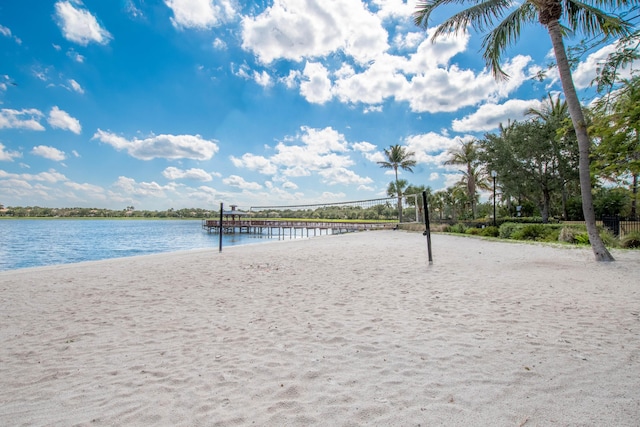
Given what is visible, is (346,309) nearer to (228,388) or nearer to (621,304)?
(228,388)

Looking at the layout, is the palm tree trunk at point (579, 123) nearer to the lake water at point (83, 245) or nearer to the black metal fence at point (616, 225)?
the black metal fence at point (616, 225)

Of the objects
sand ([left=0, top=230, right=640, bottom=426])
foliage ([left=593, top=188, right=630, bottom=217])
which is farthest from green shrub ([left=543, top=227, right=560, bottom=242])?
foliage ([left=593, top=188, right=630, bottom=217])

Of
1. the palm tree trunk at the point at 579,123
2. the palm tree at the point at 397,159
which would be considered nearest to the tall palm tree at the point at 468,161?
the palm tree at the point at 397,159

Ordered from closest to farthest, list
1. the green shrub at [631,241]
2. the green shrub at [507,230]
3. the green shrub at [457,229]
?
the green shrub at [631,241]
the green shrub at [507,230]
the green shrub at [457,229]

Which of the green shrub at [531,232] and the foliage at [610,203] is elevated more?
the foliage at [610,203]

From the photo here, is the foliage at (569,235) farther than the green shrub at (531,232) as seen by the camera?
No

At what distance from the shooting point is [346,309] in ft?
11.8

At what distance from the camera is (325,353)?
2.43 metres

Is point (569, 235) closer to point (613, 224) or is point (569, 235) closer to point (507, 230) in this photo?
point (613, 224)

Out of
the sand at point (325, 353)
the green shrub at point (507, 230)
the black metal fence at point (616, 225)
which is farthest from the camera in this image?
the green shrub at point (507, 230)

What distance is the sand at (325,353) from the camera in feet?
5.57

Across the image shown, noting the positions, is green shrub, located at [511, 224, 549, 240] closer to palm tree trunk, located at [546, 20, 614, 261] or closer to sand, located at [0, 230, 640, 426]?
palm tree trunk, located at [546, 20, 614, 261]

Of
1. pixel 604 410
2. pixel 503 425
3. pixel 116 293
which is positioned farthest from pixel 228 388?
pixel 116 293

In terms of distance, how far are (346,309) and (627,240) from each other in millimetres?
10607
